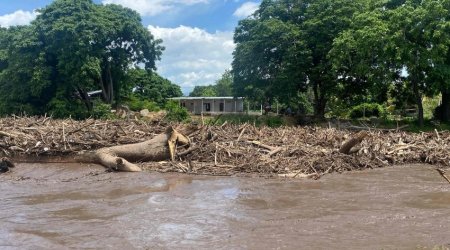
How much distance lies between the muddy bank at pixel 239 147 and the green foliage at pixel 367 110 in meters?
18.4

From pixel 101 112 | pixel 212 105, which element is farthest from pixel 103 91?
pixel 212 105

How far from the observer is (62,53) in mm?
30344

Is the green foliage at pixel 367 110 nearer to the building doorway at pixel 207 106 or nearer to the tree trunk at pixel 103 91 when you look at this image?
the tree trunk at pixel 103 91

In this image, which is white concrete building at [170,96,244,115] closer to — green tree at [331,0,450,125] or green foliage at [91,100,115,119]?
green foliage at [91,100,115,119]

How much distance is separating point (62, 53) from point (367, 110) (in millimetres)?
22357

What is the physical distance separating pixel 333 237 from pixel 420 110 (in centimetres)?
2358

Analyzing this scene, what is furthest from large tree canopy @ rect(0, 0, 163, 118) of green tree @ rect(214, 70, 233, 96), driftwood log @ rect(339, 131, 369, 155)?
green tree @ rect(214, 70, 233, 96)

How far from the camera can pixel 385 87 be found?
28.0 meters

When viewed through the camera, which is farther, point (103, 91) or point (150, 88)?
point (150, 88)

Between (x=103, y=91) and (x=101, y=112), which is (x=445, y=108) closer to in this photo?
(x=101, y=112)

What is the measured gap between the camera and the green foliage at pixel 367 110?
1415 inches

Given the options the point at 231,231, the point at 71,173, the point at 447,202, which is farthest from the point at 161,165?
the point at 447,202

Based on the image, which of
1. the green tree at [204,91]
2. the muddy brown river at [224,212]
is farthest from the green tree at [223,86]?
the muddy brown river at [224,212]

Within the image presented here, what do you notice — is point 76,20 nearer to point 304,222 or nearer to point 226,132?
point 226,132
